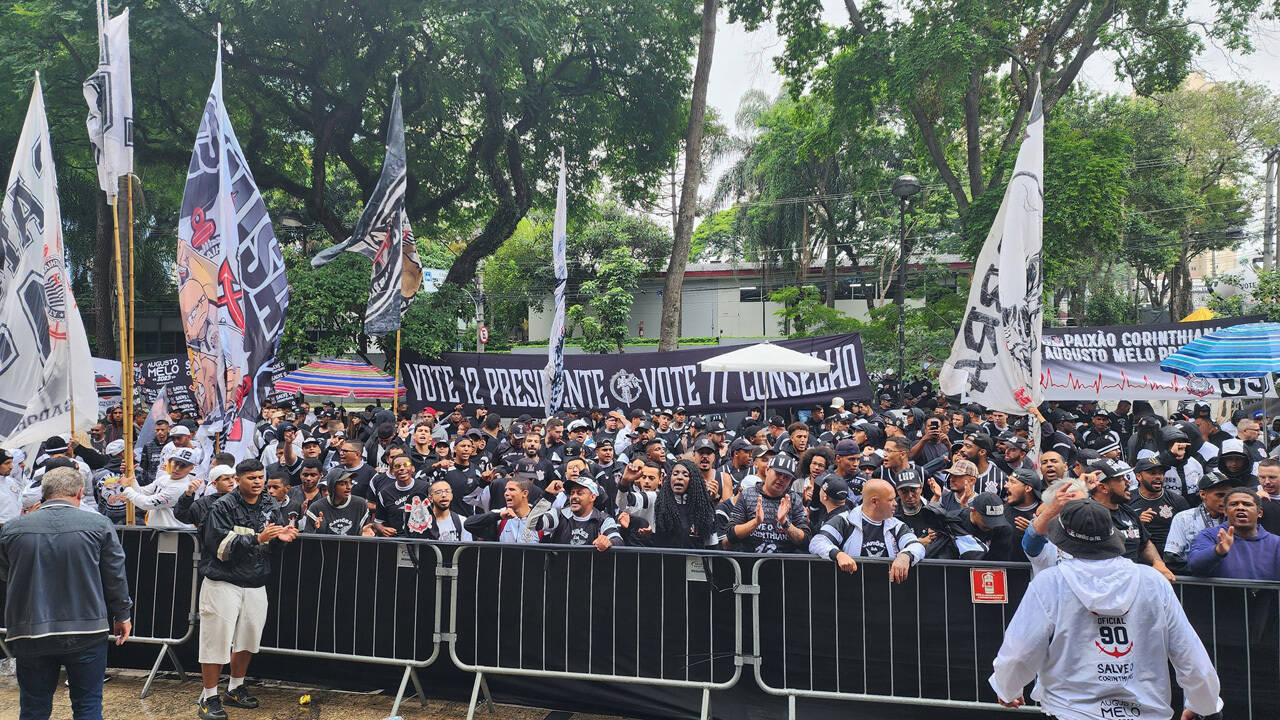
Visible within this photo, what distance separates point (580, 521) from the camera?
6.32 m

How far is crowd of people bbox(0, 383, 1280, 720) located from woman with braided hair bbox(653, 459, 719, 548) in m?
0.01

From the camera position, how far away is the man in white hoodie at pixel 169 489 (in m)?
6.89

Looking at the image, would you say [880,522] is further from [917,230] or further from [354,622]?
[917,230]

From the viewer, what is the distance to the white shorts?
5.82 m

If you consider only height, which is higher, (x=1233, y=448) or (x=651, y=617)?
(x=1233, y=448)

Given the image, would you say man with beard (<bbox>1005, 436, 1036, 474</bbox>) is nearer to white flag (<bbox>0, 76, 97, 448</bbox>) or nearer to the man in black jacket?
the man in black jacket

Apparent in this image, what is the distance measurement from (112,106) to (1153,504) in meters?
9.07

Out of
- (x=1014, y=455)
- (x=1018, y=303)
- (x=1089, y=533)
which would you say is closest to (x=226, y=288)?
(x=1018, y=303)

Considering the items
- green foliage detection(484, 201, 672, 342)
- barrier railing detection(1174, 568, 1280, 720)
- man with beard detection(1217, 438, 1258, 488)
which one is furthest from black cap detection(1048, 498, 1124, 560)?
green foliage detection(484, 201, 672, 342)

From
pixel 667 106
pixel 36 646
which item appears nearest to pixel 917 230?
pixel 667 106

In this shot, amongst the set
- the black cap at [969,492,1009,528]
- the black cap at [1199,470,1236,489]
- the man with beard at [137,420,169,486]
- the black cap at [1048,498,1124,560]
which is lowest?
the man with beard at [137,420,169,486]

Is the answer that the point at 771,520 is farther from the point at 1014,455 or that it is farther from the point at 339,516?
the point at 1014,455

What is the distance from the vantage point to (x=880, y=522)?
17.7 feet

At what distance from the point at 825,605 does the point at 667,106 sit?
19.2 metres
